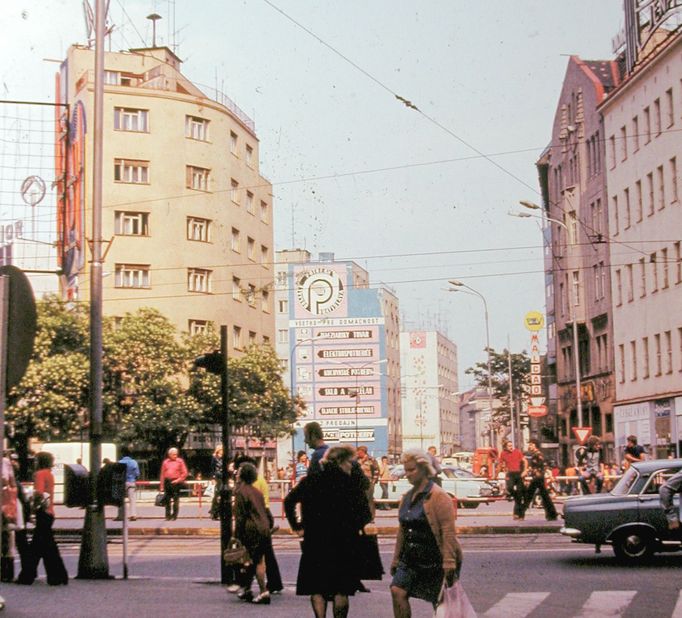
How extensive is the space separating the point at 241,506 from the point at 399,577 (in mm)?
5212

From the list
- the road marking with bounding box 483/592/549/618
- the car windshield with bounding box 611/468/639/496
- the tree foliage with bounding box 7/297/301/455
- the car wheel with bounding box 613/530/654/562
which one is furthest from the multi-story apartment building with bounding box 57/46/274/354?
the road marking with bounding box 483/592/549/618

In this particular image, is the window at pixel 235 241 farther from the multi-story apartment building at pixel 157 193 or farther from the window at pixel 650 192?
the window at pixel 650 192

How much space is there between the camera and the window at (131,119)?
7356 centimetres

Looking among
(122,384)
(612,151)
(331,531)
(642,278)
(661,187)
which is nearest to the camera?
(331,531)

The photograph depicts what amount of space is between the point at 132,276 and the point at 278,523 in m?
41.6

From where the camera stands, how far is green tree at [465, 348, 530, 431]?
364 feet

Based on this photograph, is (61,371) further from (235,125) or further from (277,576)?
(277,576)

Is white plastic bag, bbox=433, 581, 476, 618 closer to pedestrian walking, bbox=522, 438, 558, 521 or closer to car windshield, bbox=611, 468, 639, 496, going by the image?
car windshield, bbox=611, 468, 639, 496

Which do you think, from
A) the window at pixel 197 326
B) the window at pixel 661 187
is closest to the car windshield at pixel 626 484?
the window at pixel 661 187

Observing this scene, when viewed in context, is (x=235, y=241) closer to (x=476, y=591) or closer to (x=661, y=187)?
(x=661, y=187)

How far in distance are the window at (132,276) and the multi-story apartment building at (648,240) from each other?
25.1 meters

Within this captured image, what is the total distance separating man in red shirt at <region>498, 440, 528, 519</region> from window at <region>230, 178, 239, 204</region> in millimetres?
48090

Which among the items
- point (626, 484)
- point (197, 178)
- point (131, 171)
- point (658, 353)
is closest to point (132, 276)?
point (131, 171)

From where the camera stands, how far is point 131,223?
73375 millimetres
